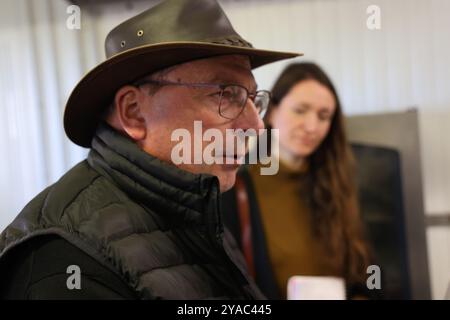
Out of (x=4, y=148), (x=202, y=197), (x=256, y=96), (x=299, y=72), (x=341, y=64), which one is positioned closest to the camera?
(x=202, y=197)

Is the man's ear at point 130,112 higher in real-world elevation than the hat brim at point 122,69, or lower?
lower

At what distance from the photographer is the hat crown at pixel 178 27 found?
804mm

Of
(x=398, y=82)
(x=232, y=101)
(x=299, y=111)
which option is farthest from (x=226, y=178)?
(x=398, y=82)

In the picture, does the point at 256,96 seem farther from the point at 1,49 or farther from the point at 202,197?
the point at 1,49

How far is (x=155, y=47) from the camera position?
755 millimetres

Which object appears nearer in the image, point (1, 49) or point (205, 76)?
point (205, 76)

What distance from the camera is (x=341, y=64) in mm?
1733

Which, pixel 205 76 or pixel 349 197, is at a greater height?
pixel 205 76

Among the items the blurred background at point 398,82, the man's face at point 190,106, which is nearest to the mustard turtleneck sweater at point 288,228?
the blurred background at point 398,82

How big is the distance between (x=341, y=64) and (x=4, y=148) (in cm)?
108

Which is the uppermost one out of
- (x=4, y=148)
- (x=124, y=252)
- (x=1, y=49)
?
(x=1, y=49)

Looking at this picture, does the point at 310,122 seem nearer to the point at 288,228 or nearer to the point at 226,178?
the point at 288,228

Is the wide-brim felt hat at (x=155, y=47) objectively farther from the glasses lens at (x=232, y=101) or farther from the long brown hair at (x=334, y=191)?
the long brown hair at (x=334, y=191)
